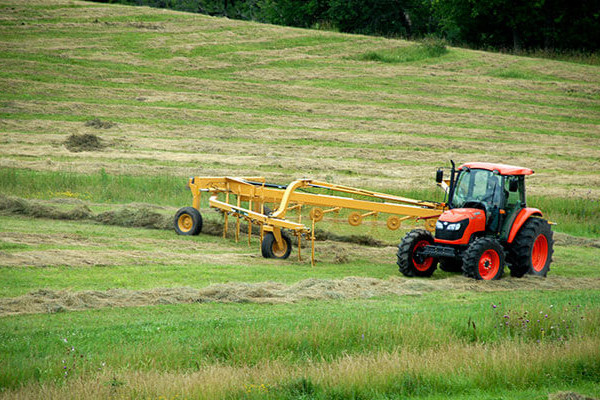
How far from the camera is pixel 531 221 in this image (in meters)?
14.7

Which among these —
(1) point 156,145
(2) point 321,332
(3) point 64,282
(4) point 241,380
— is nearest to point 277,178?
(1) point 156,145

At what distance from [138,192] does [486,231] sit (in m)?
12.0

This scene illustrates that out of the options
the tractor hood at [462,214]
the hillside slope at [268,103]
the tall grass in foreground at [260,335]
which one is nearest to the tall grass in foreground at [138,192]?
the hillside slope at [268,103]

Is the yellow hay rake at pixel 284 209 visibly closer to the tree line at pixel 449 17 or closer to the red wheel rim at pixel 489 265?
the red wheel rim at pixel 489 265

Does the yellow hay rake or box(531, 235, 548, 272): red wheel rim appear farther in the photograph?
the yellow hay rake

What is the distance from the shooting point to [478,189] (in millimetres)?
14539

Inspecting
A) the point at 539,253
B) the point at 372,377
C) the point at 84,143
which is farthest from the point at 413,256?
the point at 84,143

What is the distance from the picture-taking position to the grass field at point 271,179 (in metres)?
8.38

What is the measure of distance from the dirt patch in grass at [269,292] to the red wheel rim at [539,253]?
1.63 feet

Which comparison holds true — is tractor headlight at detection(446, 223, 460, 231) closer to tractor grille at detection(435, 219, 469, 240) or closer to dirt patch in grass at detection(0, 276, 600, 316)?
tractor grille at detection(435, 219, 469, 240)

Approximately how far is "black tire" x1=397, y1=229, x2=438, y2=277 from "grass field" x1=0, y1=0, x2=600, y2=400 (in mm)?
521

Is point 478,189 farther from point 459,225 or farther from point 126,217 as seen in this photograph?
point 126,217

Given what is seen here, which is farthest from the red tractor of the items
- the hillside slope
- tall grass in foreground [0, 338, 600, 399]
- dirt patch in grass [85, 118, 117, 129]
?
dirt patch in grass [85, 118, 117, 129]

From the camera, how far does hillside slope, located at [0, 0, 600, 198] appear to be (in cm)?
2709
